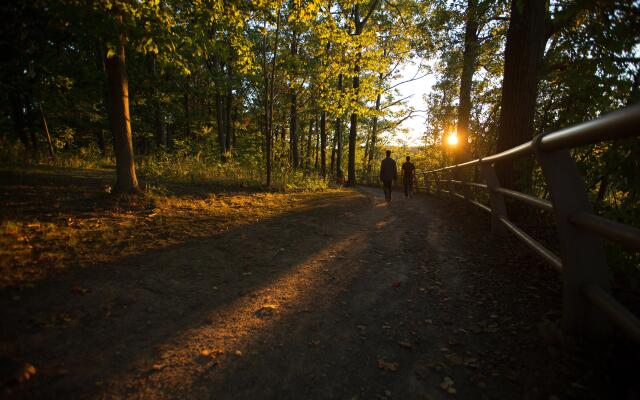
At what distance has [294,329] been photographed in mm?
2660

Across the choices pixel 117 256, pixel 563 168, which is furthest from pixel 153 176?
pixel 563 168

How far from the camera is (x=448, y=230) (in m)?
6.21

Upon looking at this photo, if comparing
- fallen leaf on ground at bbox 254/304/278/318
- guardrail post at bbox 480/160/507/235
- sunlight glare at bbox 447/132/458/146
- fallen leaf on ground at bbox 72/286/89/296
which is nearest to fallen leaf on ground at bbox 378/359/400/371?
fallen leaf on ground at bbox 254/304/278/318

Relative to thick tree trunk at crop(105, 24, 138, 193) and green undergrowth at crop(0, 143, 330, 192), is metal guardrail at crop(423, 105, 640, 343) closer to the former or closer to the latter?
thick tree trunk at crop(105, 24, 138, 193)

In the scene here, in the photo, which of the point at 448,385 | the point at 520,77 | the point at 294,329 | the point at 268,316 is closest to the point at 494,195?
the point at 520,77

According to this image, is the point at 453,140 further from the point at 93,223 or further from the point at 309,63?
the point at 93,223

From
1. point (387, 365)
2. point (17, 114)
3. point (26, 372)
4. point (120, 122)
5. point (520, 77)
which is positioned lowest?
point (387, 365)

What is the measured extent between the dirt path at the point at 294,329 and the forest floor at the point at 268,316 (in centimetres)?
1

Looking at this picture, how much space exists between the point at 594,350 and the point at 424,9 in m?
17.1

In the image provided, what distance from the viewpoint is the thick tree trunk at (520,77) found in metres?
5.22

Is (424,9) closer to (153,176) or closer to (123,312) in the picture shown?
(153,176)

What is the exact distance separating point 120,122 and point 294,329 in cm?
651

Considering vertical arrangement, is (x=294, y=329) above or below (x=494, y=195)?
below

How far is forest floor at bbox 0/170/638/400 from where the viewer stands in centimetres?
196
